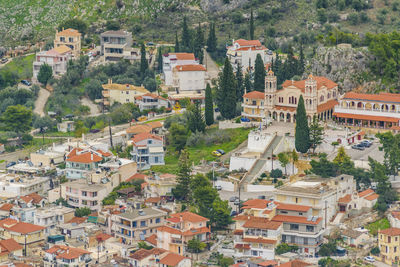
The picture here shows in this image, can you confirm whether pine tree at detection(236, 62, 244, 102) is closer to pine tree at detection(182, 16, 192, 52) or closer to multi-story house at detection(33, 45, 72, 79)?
pine tree at detection(182, 16, 192, 52)

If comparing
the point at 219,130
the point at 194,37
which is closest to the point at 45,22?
the point at 194,37

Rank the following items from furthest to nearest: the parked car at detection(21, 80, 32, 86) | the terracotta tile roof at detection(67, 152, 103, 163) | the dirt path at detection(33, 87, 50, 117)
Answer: the parked car at detection(21, 80, 32, 86), the dirt path at detection(33, 87, 50, 117), the terracotta tile roof at detection(67, 152, 103, 163)

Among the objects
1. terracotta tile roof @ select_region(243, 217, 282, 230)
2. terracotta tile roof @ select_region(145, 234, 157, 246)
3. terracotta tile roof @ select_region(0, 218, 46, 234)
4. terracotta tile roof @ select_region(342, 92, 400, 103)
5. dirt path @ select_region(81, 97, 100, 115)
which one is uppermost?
terracotta tile roof @ select_region(342, 92, 400, 103)

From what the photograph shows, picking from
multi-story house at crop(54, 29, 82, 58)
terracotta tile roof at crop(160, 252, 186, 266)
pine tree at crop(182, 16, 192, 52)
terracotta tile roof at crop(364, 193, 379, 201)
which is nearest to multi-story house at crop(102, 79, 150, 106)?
pine tree at crop(182, 16, 192, 52)

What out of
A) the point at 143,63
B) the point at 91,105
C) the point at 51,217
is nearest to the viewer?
the point at 51,217

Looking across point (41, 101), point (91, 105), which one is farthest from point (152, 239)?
point (41, 101)

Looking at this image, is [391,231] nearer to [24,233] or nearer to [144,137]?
[24,233]

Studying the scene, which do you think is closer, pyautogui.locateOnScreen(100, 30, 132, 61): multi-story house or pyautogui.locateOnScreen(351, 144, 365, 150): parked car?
pyautogui.locateOnScreen(351, 144, 365, 150): parked car
